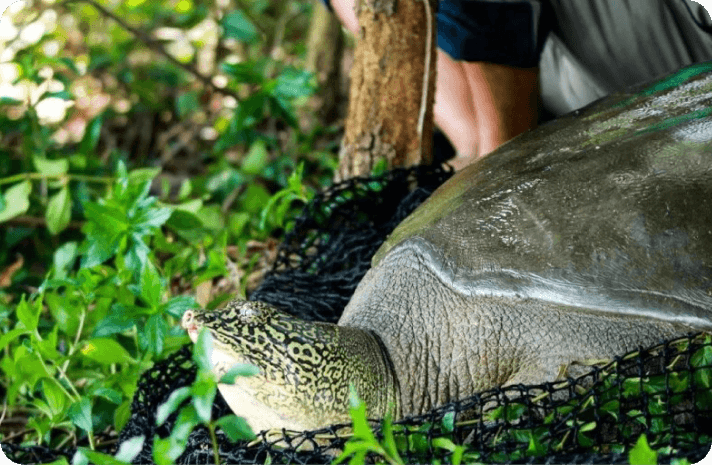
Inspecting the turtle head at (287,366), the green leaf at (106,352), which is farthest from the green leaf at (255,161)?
the turtle head at (287,366)

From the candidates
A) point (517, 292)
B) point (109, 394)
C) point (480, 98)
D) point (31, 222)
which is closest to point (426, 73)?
point (480, 98)

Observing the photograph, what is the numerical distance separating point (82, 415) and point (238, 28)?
6.14 ft

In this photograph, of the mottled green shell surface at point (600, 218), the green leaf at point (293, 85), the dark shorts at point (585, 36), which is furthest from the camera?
the green leaf at point (293, 85)

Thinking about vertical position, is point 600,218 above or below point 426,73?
below

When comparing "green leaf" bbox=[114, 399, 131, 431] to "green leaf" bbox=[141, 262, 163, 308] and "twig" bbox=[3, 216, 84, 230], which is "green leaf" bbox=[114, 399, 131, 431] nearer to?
"green leaf" bbox=[141, 262, 163, 308]

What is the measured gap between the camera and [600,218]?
1604 millimetres

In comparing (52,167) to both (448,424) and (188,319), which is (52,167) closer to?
(188,319)

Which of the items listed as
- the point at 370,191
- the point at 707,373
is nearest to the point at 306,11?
the point at 370,191

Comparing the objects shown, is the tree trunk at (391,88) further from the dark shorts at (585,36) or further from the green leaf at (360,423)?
the green leaf at (360,423)

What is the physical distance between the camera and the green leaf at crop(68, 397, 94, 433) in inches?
67.1

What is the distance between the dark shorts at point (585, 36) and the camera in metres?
→ 2.46

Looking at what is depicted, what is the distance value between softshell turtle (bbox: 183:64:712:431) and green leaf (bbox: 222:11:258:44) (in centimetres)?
167

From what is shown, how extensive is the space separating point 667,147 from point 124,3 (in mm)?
3584

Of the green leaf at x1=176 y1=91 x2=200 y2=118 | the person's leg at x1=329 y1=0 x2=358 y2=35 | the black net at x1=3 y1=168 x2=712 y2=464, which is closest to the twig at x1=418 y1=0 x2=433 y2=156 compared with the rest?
the person's leg at x1=329 y1=0 x2=358 y2=35
